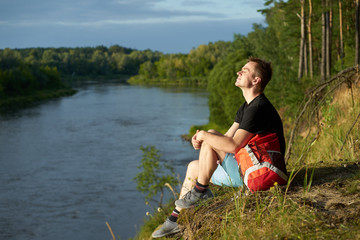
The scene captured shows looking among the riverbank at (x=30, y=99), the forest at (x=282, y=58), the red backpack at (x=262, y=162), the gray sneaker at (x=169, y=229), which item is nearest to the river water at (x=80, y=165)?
the gray sneaker at (x=169, y=229)

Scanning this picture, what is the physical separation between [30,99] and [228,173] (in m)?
75.1

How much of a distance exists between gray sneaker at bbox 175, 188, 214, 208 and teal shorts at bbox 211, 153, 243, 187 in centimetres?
18

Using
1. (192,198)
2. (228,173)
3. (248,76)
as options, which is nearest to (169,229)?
(192,198)

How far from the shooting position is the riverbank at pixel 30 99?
219 ft

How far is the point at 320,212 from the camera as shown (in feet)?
10.9

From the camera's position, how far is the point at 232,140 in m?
3.73

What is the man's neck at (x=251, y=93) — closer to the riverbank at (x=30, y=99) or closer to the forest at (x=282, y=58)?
the forest at (x=282, y=58)

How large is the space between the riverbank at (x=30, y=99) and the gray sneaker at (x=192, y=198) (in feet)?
209

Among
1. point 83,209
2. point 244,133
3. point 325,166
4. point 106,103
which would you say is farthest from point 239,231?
point 106,103

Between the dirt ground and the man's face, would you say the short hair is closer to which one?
the man's face

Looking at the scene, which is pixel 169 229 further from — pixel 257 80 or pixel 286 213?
pixel 257 80

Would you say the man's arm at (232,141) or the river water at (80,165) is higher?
the man's arm at (232,141)

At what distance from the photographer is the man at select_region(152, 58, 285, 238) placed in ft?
12.3

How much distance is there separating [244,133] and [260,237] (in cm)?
96
